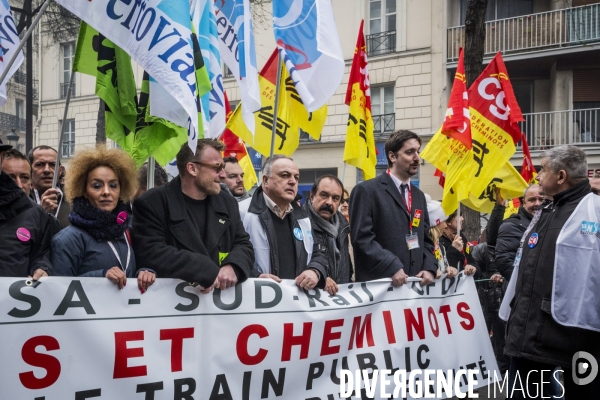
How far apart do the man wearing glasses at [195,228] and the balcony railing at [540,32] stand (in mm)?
17818

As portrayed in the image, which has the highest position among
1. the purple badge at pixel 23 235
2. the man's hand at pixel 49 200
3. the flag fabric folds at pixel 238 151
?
the flag fabric folds at pixel 238 151

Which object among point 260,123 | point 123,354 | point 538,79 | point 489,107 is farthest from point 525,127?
point 123,354

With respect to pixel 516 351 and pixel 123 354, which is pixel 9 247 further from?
pixel 516 351

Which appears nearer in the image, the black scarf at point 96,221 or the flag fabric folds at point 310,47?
the black scarf at point 96,221

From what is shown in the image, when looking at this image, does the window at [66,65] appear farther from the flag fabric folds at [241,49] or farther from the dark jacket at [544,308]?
the dark jacket at [544,308]

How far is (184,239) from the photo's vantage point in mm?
3857

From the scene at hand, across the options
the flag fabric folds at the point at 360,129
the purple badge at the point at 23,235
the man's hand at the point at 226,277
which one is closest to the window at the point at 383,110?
the flag fabric folds at the point at 360,129

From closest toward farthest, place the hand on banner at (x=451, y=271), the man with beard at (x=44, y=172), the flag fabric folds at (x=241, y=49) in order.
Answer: the man with beard at (x=44, y=172) → the flag fabric folds at (x=241, y=49) → the hand on banner at (x=451, y=271)

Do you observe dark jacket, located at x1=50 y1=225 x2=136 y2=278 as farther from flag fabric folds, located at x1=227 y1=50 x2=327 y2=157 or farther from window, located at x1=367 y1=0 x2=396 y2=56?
window, located at x1=367 y1=0 x2=396 y2=56

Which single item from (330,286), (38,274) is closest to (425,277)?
(330,286)

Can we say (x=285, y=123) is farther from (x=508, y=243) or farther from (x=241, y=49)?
(x=508, y=243)

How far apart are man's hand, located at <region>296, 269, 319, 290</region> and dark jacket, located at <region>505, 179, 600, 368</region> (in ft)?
4.32

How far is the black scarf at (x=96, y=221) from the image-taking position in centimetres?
351

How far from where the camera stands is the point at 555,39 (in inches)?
782
